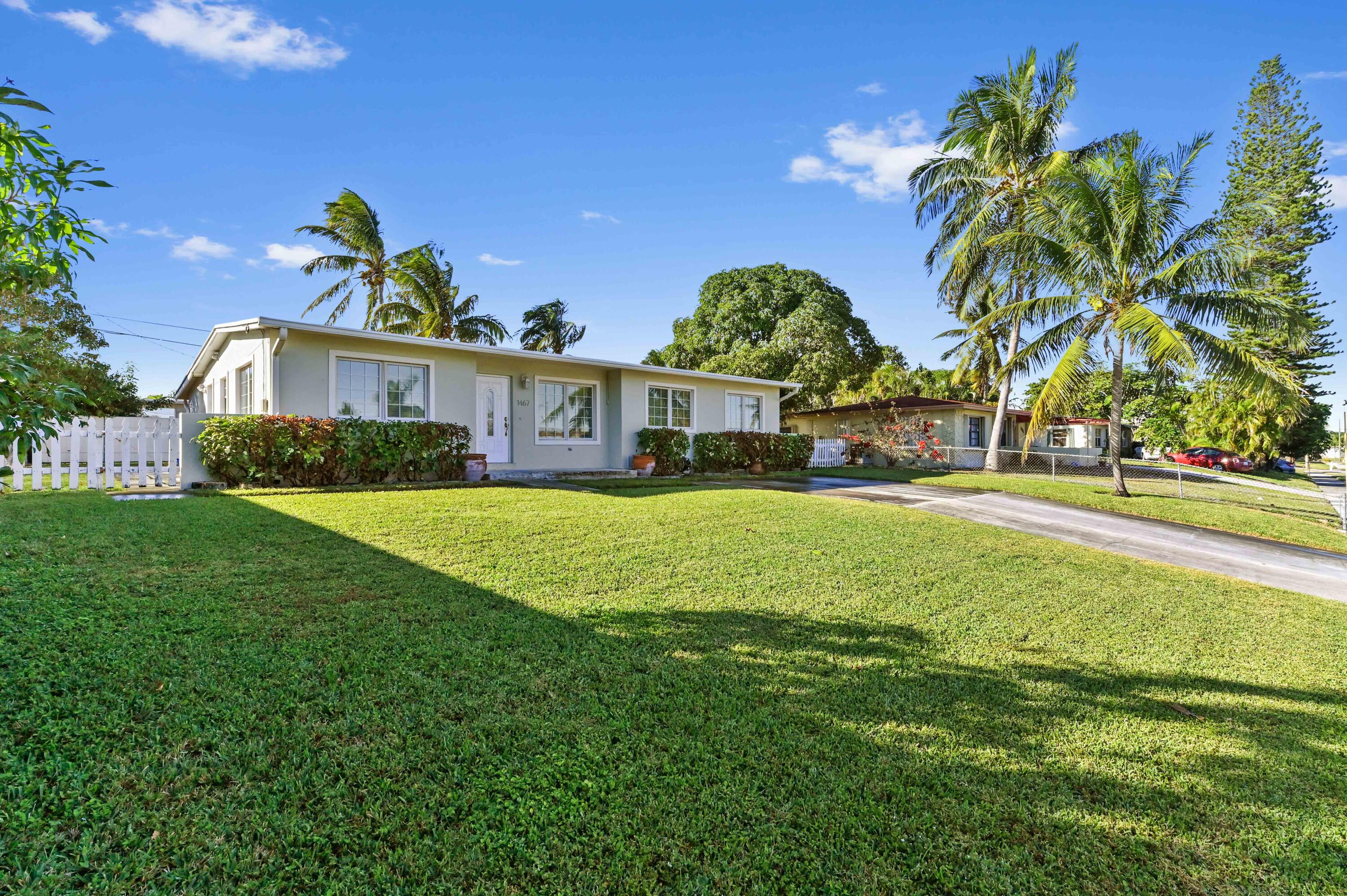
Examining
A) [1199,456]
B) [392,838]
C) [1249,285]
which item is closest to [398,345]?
[392,838]

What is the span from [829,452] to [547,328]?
557 inches

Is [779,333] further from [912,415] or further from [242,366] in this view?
[242,366]

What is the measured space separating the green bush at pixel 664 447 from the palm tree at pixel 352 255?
1103 cm

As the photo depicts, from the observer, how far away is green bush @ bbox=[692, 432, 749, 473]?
1667cm

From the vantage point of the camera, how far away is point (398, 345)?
39.4 ft

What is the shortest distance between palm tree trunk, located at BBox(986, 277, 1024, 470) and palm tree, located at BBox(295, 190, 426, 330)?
19.8 m

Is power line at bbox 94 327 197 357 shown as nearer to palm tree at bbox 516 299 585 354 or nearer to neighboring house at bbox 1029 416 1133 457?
palm tree at bbox 516 299 585 354

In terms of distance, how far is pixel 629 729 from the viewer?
2.75 metres

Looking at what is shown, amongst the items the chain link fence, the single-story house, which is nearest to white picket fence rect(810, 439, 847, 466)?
the chain link fence

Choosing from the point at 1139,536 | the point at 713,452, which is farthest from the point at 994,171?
the point at 1139,536

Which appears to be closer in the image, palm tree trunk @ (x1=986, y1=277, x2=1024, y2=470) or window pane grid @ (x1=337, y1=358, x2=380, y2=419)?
window pane grid @ (x1=337, y1=358, x2=380, y2=419)

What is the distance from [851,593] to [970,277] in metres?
19.7

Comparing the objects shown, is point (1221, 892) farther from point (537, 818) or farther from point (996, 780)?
point (537, 818)

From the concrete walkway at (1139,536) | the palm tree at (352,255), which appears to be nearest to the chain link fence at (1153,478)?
the concrete walkway at (1139,536)
